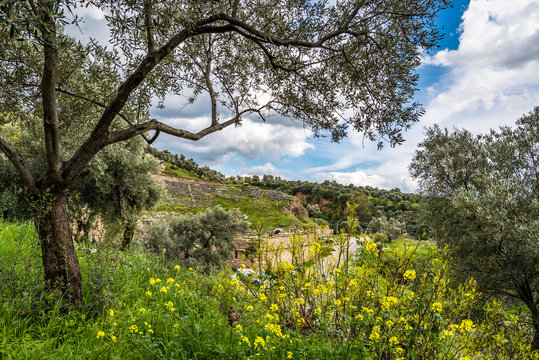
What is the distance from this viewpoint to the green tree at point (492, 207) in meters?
8.55

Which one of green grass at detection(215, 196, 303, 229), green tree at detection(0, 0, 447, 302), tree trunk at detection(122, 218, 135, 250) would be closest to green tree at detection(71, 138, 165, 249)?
tree trunk at detection(122, 218, 135, 250)

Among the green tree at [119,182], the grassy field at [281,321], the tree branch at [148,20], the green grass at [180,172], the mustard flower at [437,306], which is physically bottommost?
the grassy field at [281,321]

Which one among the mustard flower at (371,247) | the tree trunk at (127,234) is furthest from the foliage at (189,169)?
the mustard flower at (371,247)

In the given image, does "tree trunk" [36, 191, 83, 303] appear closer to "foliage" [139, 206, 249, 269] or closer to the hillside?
"foliage" [139, 206, 249, 269]

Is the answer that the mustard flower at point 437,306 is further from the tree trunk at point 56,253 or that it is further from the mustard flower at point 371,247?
the tree trunk at point 56,253

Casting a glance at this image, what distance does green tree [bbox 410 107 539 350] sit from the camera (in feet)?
28.1

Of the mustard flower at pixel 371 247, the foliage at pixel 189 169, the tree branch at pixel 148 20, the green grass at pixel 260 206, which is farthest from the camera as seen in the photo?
the foliage at pixel 189 169

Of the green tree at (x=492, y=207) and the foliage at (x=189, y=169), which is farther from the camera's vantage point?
the foliage at (x=189, y=169)

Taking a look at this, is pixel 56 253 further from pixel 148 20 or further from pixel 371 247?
pixel 371 247

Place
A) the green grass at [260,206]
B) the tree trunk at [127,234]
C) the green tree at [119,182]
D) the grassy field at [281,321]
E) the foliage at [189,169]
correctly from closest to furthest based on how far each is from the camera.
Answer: the grassy field at [281,321] → the tree trunk at [127,234] → the green tree at [119,182] → the green grass at [260,206] → the foliage at [189,169]

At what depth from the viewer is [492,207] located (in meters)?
9.03

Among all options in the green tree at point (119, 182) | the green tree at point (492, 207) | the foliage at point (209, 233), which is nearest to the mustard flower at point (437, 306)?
the green tree at point (492, 207)

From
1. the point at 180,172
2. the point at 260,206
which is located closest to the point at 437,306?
the point at 260,206

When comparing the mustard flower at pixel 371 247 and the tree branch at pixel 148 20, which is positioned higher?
the tree branch at pixel 148 20
